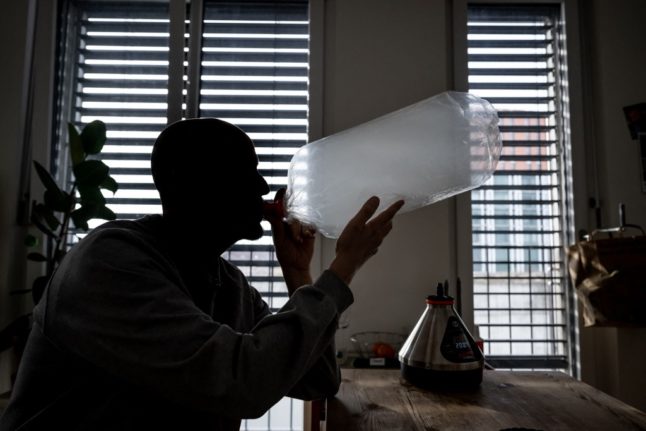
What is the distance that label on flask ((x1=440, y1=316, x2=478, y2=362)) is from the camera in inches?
40.5

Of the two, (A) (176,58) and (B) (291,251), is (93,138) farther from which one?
(B) (291,251)

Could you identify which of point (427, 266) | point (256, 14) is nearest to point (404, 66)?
point (256, 14)

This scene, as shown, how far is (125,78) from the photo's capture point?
239cm

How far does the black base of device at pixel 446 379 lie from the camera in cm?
102

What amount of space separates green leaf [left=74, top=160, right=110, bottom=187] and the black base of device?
1.67 m

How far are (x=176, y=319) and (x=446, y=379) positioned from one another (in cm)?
64

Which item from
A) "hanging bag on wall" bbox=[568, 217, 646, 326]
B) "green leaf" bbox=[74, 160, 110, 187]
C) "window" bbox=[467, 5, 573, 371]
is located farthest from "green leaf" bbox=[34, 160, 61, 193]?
"hanging bag on wall" bbox=[568, 217, 646, 326]

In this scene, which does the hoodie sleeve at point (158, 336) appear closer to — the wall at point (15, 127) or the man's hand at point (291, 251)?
the man's hand at point (291, 251)

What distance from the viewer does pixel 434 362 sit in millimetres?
1030

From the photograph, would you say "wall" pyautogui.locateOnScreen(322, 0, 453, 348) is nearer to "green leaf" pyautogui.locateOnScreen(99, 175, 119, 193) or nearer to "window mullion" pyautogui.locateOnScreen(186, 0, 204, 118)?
"window mullion" pyautogui.locateOnScreen(186, 0, 204, 118)

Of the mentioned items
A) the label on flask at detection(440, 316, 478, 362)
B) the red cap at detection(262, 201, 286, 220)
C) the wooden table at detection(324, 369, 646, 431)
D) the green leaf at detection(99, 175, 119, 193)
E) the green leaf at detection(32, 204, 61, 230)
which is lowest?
the wooden table at detection(324, 369, 646, 431)

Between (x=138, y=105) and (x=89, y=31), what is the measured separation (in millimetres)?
476

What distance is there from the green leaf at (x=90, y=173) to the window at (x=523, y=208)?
1.75 m

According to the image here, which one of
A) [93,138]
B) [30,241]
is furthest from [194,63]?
[30,241]
